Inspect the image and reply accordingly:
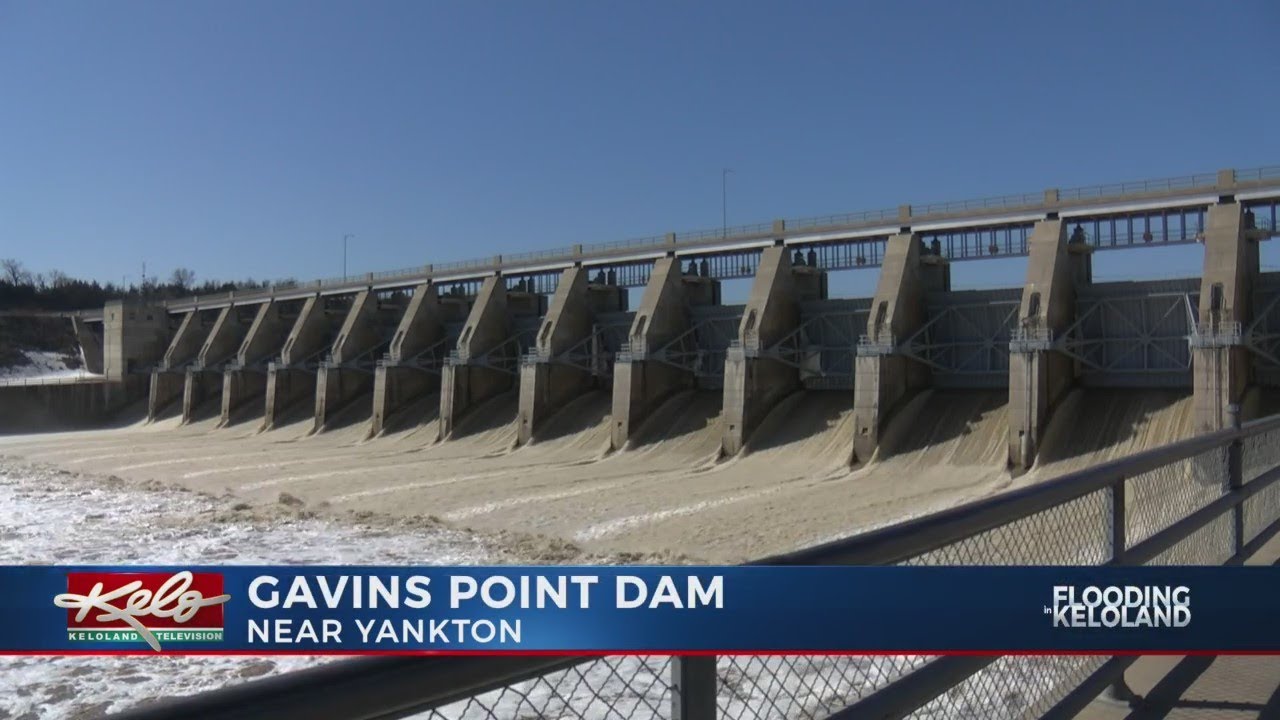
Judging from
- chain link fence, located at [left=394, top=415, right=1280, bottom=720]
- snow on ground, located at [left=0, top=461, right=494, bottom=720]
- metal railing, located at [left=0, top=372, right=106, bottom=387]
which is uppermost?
chain link fence, located at [left=394, top=415, right=1280, bottom=720]

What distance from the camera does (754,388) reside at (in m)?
31.0

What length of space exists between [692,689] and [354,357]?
153 feet

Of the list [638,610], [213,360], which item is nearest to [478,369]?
[213,360]

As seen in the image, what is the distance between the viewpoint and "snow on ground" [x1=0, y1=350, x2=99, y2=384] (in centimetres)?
6712

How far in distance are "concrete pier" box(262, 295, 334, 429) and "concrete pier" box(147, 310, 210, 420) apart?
8391 mm

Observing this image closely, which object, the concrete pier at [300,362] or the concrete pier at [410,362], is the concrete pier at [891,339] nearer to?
the concrete pier at [410,362]

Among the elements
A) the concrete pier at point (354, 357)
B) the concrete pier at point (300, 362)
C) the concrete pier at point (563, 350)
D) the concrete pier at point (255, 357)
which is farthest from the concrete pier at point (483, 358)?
the concrete pier at point (255, 357)

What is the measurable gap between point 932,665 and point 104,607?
2278 mm

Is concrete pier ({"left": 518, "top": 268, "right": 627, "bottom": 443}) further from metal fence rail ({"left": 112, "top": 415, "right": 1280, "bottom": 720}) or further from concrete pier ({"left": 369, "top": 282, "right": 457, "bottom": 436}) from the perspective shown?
metal fence rail ({"left": 112, "top": 415, "right": 1280, "bottom": 720})

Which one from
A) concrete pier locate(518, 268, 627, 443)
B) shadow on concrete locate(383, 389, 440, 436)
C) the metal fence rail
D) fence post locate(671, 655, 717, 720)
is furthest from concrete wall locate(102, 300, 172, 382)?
fence post locate(671, 655, 717, 720)

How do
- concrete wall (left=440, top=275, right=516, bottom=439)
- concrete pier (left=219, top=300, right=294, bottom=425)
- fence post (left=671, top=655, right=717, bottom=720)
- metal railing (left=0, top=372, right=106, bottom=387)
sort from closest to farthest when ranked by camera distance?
fence post (left=671, top=655, right=717, bottom=720), concrete wall (left=440, top=275, right=516, bottom=439), concrete pier (left=219, top=300, right=294, bottom=425), metal railing (left=0, top=372, right=106, bottom=387)

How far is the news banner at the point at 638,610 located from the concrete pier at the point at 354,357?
43671mm

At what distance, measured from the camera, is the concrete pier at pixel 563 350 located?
121 feet

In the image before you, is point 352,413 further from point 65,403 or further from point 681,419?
point 65,403
